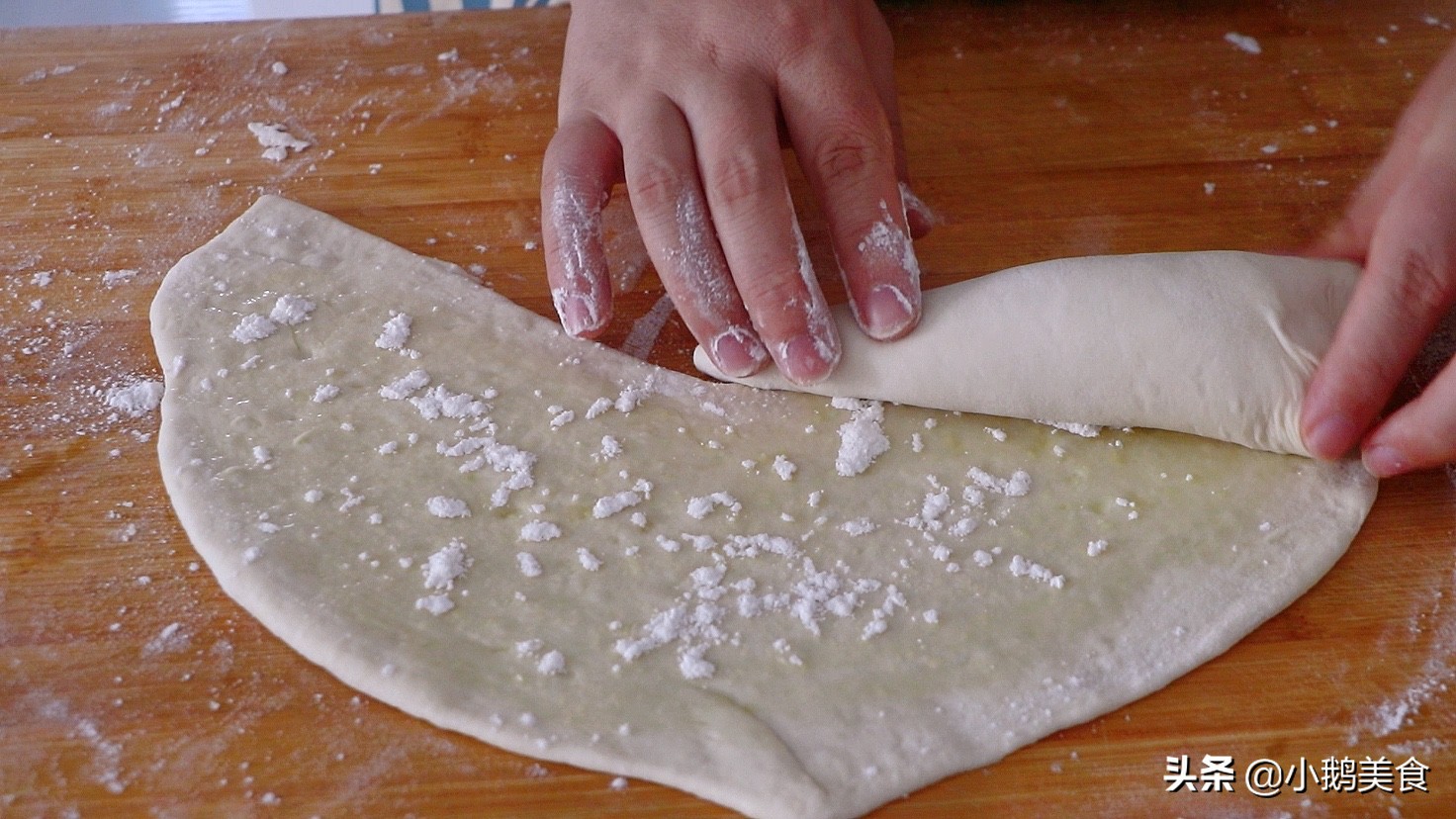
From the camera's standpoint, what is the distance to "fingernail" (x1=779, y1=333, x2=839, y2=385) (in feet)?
4.82

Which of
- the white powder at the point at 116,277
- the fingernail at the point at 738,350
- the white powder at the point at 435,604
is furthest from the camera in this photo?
the white powder at the point at 116,277

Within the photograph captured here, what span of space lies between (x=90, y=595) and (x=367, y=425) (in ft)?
1.26

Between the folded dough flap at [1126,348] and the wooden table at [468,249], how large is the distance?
0.81ft

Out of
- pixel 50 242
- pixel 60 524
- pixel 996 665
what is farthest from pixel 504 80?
pixel 996 665

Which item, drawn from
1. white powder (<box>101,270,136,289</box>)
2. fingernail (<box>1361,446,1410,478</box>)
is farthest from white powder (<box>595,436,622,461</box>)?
fingernail (<box>1361,446,1410,478</box>)

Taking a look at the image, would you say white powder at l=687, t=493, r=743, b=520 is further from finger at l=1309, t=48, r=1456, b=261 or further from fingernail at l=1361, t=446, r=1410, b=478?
finger at l=1309, t=48, r=1456, b=261

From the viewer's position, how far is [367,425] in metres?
1.52

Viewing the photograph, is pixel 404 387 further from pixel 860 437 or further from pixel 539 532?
pixel 860 437

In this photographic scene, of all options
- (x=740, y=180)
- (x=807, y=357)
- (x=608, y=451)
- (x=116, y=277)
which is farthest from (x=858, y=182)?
(x=116, y=277)

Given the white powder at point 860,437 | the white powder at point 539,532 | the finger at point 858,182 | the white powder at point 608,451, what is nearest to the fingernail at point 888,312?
the finger at point 858,182

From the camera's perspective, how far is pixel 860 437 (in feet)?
4.94

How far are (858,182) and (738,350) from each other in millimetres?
287

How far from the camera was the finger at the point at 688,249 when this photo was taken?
1516 mm

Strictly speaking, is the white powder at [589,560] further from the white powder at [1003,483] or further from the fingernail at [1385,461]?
the fingernail at [1385,461]
